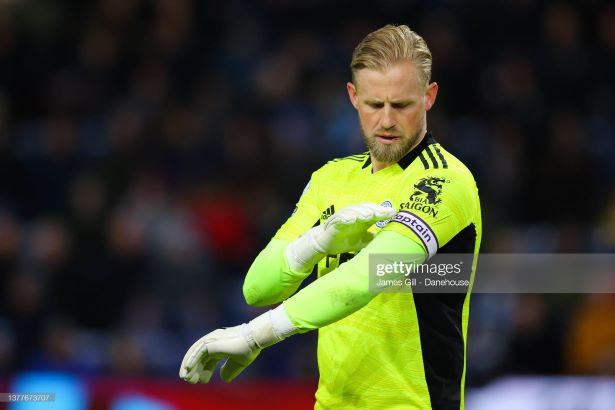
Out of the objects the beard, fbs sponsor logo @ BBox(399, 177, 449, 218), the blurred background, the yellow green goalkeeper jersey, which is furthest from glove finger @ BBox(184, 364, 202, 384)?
the blurred background

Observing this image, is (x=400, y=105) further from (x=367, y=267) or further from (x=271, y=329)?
(x=271, y=329)

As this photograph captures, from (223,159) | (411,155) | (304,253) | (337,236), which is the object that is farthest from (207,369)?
(223,159)

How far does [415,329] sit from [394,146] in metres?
0.66

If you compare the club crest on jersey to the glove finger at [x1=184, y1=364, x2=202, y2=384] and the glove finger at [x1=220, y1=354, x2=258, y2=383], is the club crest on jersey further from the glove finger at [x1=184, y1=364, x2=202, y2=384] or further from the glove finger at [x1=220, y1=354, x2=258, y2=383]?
the glove finger at [x1=184, y1=364, x2=202, y2=384]

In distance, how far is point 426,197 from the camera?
135 inches

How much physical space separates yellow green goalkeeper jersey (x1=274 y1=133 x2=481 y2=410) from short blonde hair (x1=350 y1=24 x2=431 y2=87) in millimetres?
339

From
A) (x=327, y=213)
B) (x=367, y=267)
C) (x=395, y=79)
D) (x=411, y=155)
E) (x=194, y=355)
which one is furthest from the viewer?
(x=327, y=213)

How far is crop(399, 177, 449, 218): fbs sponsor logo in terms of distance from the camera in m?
3.40

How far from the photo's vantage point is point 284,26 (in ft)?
33.1

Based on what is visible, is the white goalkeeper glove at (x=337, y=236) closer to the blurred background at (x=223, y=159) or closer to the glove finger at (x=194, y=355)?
the glove finger at (x=194, y=355)

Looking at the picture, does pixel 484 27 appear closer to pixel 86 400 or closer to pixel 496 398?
pixel 496 398

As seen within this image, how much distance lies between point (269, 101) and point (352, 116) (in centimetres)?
84

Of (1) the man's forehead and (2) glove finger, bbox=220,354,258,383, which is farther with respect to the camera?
(1) the man's forehead

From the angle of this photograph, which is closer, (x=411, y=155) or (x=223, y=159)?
(x=411, y=155)
